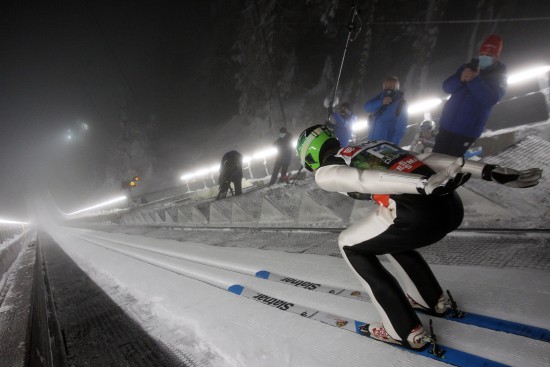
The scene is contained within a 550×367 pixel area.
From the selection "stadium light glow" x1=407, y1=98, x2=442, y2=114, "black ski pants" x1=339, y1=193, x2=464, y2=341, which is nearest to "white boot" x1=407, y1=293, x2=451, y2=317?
"black ski pants" x1=339, y1=193, x2=464, y2=341

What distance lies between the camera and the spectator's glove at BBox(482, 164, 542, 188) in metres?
1.27

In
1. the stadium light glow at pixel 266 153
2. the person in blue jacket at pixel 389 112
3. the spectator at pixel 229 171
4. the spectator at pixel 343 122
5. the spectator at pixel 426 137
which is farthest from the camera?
the stadium light glow at pixel 266 153

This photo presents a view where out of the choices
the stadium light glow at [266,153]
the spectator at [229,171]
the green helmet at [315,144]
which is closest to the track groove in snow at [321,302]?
the green helmet at [315,144]

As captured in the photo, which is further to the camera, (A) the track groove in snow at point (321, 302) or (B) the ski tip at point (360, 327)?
(B) the ski tip at point (360, 327)

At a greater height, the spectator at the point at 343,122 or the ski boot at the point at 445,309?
the spectator at the point at 343,122

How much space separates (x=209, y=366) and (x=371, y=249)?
146cm

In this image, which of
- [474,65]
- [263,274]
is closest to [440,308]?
[263,274]

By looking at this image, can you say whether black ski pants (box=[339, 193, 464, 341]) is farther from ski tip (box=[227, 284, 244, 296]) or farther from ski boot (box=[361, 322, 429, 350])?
ski tip (box=[227, 284, 244, 296])

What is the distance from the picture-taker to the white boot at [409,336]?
5.05ft

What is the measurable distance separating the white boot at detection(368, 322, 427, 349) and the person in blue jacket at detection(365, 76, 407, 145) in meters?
4.26

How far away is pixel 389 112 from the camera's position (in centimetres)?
514

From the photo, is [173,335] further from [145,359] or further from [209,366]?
[209,366]

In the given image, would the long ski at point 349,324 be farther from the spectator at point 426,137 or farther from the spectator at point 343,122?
the spectator at point 426,137

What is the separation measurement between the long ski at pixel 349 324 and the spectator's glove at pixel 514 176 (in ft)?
3.20
